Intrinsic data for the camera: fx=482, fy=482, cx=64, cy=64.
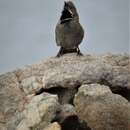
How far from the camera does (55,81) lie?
67.2 ft

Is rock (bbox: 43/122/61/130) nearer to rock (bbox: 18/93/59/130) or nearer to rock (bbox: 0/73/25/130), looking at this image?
rock (bbox: 18/93/59/130)

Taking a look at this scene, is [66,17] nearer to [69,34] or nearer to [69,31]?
[69,31]

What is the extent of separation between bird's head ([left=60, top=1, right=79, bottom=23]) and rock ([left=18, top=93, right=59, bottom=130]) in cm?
598

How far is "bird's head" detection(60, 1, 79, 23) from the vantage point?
22781 mm

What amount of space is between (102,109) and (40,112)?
2.27 metres

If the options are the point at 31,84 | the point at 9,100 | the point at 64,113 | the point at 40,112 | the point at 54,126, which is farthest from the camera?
the point at 31,84

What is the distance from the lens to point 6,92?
21.4m

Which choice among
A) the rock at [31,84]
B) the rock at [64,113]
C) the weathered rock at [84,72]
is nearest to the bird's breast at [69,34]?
the weathered rock at [84,72]

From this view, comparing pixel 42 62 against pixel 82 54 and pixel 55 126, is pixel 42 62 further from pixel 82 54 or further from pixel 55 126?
pixel 55 126

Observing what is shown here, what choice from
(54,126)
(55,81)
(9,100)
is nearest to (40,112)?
(54,126)

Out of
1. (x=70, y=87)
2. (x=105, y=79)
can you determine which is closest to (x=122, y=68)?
(x=105, y=79)

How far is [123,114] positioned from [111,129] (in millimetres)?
773

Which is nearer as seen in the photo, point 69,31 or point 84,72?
point 84,72

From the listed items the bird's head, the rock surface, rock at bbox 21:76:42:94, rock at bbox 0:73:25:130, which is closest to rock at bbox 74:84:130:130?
the rock surface
